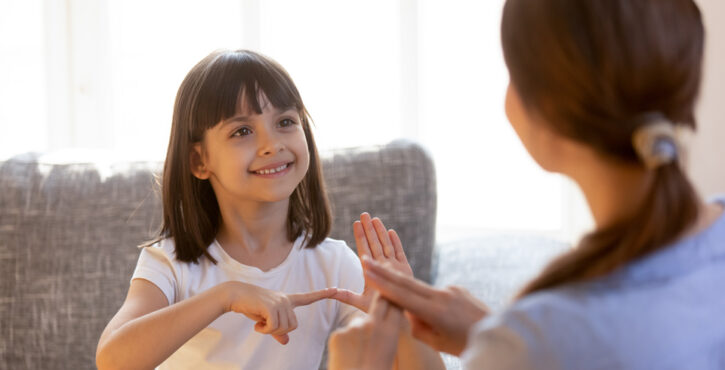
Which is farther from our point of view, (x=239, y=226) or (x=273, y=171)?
(x=239, y=226)

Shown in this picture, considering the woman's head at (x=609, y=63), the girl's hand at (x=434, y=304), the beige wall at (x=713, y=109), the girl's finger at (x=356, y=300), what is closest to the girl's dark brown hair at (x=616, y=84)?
the woman's head at (x=609, y=63)

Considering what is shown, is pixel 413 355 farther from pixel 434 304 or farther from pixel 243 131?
pixel 243 131

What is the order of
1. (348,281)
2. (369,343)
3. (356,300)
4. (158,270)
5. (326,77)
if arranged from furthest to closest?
(326,77)
(348,281)
(158,270)
(356,300)
(369,343)

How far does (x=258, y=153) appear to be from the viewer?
56.6 inches

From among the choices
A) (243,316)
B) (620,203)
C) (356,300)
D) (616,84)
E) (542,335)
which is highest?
(616,84)

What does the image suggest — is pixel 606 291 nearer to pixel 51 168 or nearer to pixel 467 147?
pixel 51 168

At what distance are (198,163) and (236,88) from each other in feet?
0.65

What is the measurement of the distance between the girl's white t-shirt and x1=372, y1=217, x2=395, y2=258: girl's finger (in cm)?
31

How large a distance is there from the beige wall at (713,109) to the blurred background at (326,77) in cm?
76

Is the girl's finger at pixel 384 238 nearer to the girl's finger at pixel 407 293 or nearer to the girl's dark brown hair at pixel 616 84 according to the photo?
the girl's finger at pixel 407 293

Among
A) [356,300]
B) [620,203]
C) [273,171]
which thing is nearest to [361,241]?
[356,300]

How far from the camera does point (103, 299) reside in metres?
1.89

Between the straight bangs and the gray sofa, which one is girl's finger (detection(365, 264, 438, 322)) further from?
the gray sofa

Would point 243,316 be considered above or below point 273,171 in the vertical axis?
below
